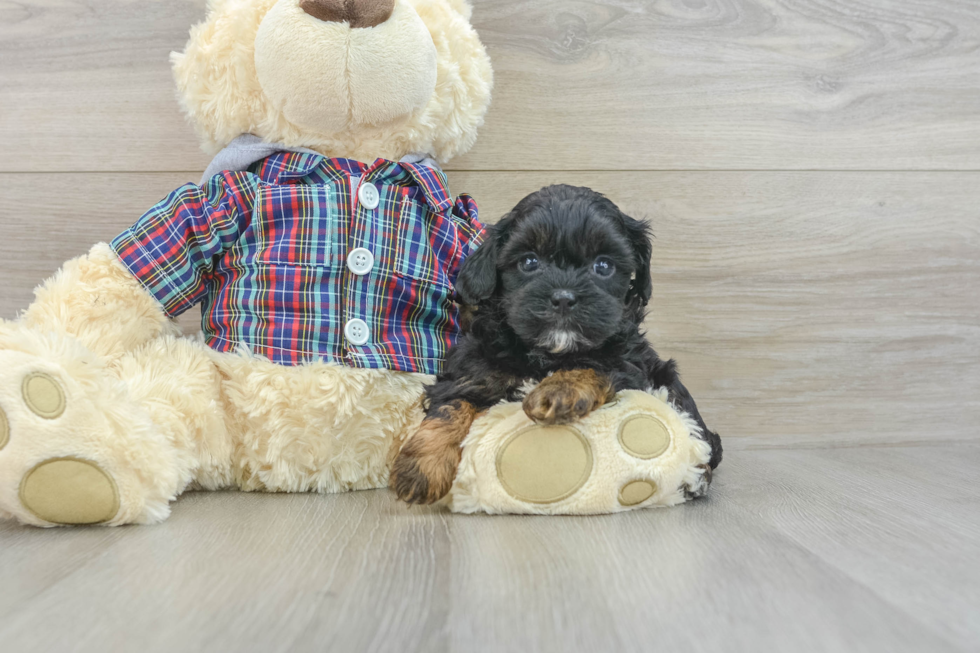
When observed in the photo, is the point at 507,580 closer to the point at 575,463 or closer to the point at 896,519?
the point at 575,463

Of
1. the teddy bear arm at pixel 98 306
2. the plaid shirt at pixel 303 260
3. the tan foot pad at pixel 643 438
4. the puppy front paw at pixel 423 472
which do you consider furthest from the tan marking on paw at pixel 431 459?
the teddy bear arm at pixel 98 306

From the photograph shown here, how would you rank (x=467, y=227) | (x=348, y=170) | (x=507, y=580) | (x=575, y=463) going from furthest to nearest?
1. (x=467, y=227)
2. (x=348, y=170)
3. (x=575, y=463)
4. (x=507, y=580)

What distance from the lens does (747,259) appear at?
209cm

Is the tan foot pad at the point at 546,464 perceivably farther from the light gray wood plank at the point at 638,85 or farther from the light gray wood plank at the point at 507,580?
the light gray wood plank at the point at 638,85

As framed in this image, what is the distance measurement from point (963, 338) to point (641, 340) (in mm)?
1283

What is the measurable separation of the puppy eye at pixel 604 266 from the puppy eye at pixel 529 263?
11cm

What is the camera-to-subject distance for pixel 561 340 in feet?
4.30

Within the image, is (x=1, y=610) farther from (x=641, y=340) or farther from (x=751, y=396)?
(x=751, y=396)

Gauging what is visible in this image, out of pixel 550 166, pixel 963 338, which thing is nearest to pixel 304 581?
pixel 550 166

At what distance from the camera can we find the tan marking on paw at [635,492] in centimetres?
130

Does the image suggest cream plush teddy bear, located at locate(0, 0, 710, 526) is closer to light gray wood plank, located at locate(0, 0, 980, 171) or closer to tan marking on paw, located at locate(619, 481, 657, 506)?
tan marking on paw, located at locate(619, 481, 657, 506)

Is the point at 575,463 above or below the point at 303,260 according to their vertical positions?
below

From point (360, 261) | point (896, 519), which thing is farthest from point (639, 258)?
point (896, 519)

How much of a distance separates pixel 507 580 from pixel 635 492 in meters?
0.42
